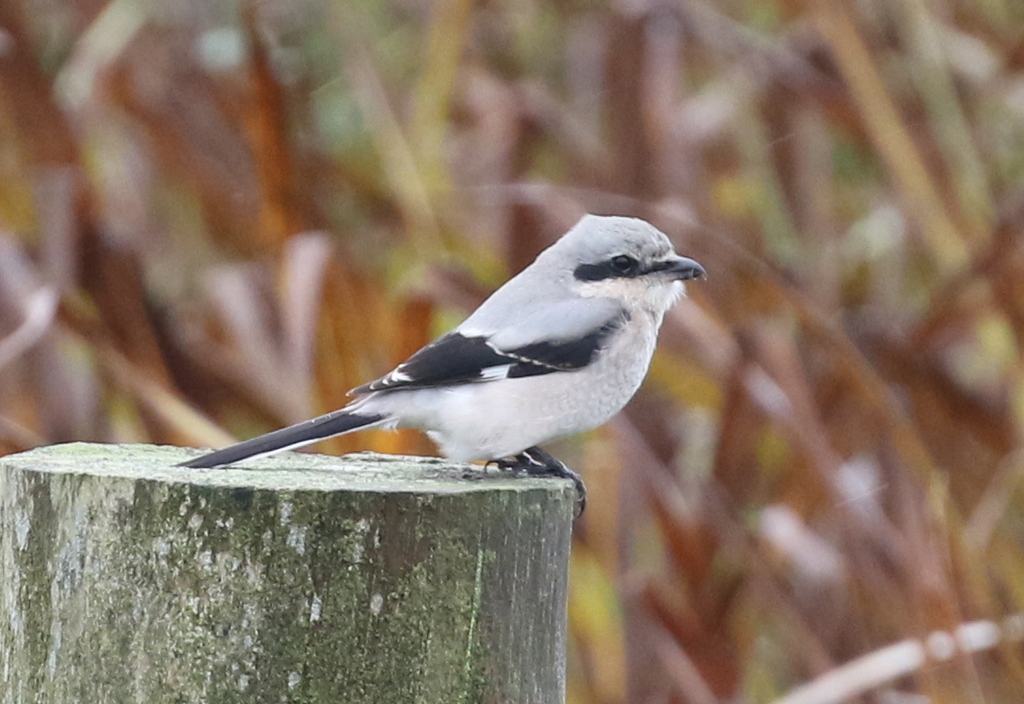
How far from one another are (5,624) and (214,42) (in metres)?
2.25

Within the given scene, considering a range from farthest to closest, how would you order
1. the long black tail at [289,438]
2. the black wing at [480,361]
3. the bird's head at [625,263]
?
the bird's head at [625,263], the black wing at [480,361], the long black tail at [289,438]

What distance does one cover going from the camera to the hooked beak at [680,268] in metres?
2.58

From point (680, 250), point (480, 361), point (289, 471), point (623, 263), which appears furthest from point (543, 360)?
point (680, 250)

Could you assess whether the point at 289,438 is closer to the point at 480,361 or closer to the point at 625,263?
the point at 480,361

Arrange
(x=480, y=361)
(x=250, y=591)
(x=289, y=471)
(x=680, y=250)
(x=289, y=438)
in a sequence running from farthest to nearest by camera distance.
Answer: (x=680, y=250) → (x=480, y=361) → (x=289, y=438) → (x=289, y=471) → (x=250, y=591)

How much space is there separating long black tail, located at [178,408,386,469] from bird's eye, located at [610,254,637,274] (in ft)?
2.12

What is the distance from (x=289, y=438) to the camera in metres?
1.77

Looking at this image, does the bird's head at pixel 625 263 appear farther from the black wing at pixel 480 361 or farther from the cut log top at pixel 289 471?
the cut log top at pixel 289 471

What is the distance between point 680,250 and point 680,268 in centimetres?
72

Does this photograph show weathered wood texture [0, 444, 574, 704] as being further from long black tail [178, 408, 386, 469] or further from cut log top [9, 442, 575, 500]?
long black tail [178, 408, 386, 469]

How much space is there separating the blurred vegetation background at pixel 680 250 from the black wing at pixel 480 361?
51 cm

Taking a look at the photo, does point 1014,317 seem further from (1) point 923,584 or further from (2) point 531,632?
(2) point 531,632

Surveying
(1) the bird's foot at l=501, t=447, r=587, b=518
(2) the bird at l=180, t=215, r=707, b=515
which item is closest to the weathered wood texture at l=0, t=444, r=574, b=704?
(2) the bird at l=180, t=215, r=707, b=515

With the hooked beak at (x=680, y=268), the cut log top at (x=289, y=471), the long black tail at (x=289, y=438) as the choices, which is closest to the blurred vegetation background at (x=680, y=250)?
the hooked beak at (x=680, y=268)
